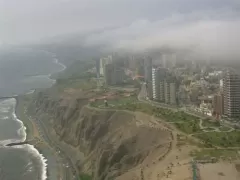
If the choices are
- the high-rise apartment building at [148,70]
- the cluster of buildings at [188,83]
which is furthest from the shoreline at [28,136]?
the high-rise apartment building at [148,70]

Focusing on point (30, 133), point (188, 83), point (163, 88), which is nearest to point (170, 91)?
point (163, 88)

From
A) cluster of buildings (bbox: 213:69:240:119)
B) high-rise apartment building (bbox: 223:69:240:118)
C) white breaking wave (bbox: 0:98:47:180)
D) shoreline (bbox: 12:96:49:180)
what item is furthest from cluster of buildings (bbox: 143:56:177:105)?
white breaking wave (bbox: 0:98:47:180)

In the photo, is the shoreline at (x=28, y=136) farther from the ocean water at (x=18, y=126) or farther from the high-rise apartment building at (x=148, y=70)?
the high-rise apartment building at (x=148, y=70)

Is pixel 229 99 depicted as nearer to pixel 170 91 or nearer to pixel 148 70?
pixel 170 91

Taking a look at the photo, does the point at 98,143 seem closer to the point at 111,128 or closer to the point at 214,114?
the point at 111,128

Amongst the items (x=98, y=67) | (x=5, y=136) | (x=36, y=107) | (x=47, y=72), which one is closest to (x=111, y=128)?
(x=5, y=136)
